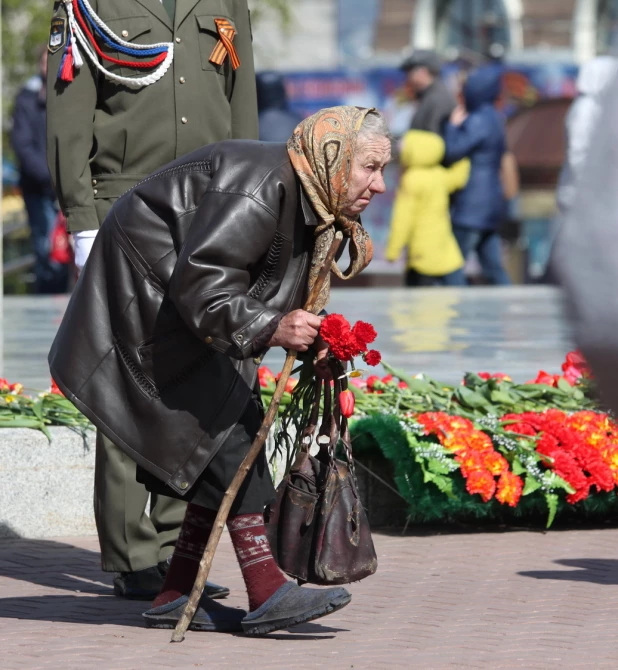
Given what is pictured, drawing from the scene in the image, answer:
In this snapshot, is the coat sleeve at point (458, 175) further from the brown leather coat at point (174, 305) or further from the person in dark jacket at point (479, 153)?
the brown leather coat at point (174, 305)

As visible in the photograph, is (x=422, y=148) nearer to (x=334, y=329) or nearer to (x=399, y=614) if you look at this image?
(x=399, y=614)

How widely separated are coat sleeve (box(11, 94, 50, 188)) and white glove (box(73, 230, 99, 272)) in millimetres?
8847

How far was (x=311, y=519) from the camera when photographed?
4102 mm

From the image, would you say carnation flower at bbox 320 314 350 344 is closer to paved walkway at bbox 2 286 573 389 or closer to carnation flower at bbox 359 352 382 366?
carnation flower at bbox 359 352 382 366

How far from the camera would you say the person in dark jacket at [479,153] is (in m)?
12.9

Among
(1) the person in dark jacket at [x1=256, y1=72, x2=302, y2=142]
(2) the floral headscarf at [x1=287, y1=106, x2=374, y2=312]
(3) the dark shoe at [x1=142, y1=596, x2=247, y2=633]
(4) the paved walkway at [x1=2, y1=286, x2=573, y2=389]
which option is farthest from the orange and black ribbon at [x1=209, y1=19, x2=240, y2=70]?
(1) the person in dark jacket at [x1=256, y1=72, x2=302, y2=142]

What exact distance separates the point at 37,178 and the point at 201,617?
10120 mm

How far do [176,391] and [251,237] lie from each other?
0.48 meters

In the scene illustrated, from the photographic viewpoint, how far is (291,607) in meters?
4.13

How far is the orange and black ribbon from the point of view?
491 centimetres

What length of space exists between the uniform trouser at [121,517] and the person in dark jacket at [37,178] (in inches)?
311

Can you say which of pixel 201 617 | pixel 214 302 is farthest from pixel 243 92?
pixel 201 617

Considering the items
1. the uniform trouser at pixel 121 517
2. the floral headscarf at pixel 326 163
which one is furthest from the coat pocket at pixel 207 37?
the uniform trouser at pixel 121 517

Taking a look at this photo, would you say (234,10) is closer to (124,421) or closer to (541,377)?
(124,421)
